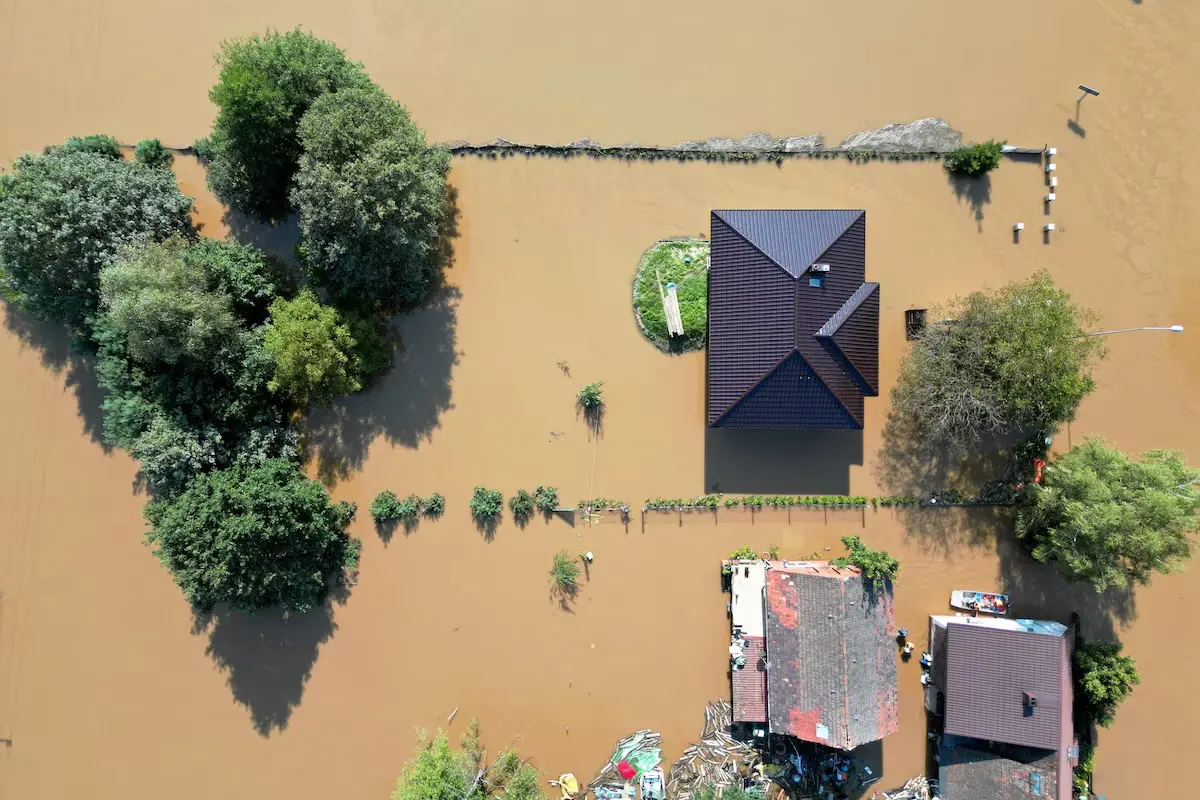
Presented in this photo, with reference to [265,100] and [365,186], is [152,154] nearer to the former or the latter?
[265,100]

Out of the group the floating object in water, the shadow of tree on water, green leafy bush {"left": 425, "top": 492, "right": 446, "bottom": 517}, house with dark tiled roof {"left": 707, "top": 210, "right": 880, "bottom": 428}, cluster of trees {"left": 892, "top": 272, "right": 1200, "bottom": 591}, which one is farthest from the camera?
the shadow of tree on water

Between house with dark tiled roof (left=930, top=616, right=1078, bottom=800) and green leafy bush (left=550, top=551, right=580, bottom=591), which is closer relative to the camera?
house with dark tiled roof (left=930, top=616, right=1078, bottom=800)

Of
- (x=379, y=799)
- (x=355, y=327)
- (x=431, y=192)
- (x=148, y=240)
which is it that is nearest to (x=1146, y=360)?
(x=431, y=192)

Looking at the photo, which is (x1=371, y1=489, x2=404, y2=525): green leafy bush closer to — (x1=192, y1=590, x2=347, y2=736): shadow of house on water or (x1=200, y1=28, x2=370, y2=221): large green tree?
(x1=192, y1=590, x2=347, y2=736): shadow of house on water

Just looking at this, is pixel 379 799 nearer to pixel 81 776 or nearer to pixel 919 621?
pixel 81 776

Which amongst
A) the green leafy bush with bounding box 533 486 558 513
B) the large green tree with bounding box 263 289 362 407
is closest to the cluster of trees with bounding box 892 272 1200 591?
the green leafy bush with bounding box 533 486 558 513

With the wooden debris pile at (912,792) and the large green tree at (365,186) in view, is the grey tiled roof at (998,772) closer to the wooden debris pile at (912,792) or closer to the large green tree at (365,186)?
the wooden debris pile at (912,792)

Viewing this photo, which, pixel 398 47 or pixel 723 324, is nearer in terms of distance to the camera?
pixel 723 324
